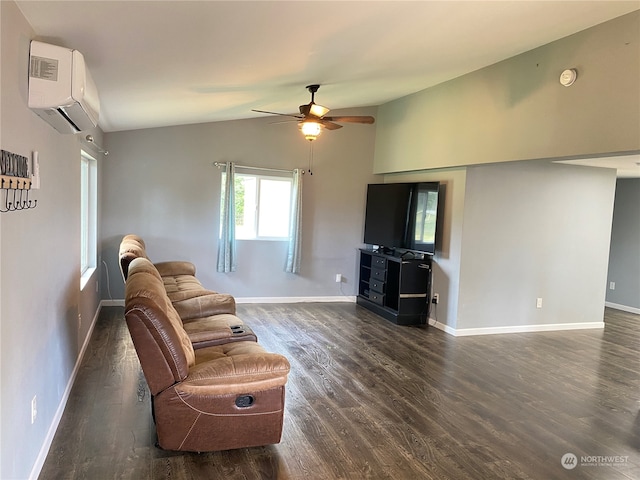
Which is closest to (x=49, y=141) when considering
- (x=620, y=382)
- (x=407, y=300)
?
(x=407, y=300)

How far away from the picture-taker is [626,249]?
24.2 feet

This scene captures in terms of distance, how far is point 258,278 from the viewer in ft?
21.6

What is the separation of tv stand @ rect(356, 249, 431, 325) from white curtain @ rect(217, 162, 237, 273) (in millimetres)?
1985

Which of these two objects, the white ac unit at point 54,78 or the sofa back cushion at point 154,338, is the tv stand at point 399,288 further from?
the white ac unit at point 54,78

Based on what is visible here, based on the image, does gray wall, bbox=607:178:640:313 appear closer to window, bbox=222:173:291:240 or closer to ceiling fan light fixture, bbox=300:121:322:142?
window, bbox=222:173:291:240

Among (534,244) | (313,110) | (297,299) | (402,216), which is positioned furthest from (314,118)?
(534,244)

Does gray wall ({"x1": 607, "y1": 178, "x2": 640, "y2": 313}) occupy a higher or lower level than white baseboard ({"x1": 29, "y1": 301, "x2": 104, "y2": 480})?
higher

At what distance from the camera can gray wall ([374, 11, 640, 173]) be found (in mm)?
3229

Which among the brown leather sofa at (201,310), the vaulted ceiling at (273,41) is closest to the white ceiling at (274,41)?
the vaulted ceiling at (273,41)

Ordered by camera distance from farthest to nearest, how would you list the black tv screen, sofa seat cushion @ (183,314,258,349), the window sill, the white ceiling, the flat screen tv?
1. the black tv screen
2. the flat screen tv
3. the window sill
4. sofa seat cushion @ (183,314,258,349)
5. the white ceiling

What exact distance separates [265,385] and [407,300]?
351 cm

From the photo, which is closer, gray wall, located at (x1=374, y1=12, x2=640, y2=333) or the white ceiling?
the white ceiling

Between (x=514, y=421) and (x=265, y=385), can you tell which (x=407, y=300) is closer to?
(x=514, y=421)

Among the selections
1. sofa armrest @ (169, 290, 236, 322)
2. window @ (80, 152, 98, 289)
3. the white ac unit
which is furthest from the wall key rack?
window @ (80, 152, 98, 289)
